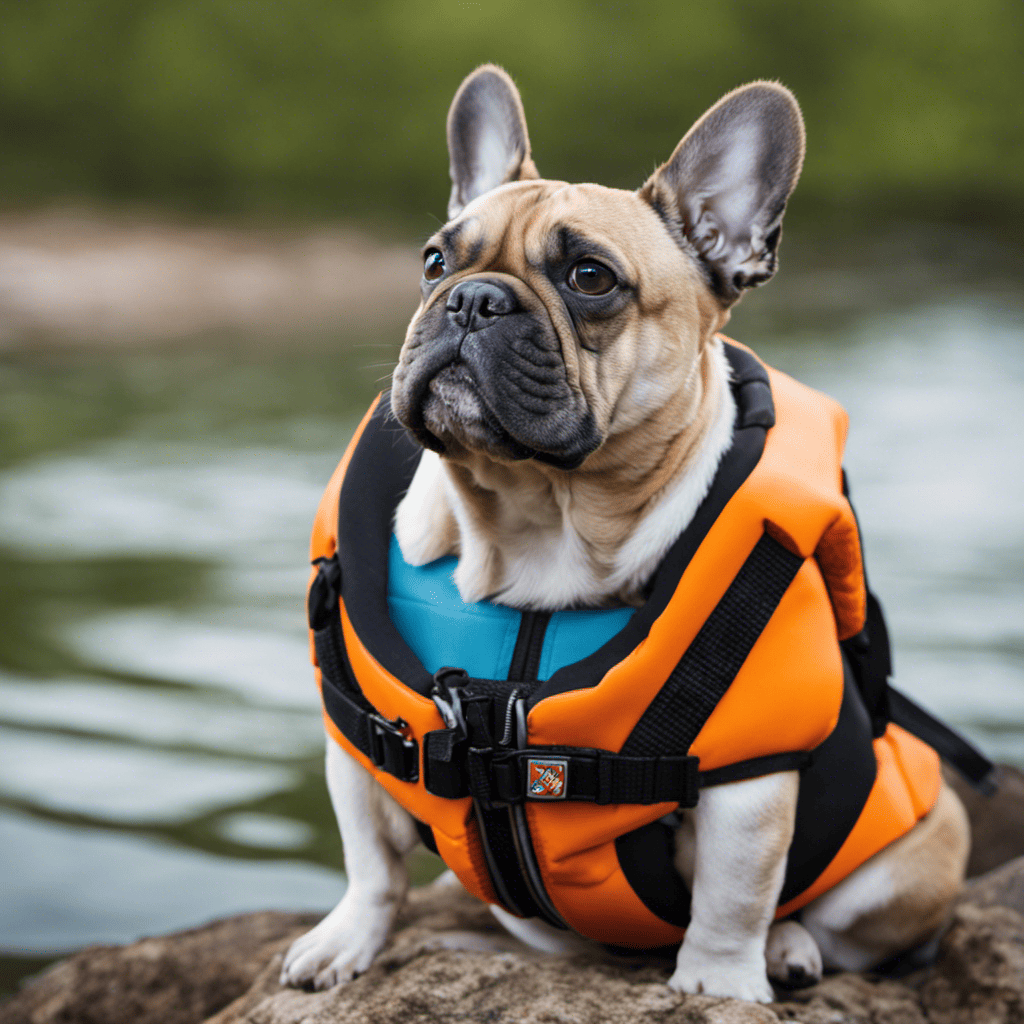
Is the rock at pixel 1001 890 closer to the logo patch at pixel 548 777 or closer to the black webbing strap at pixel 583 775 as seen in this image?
the black webbing strap at pixel 583 775

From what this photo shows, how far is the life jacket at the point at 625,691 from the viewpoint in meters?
2.05

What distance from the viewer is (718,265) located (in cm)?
240

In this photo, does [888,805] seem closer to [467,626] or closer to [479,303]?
[467,626]

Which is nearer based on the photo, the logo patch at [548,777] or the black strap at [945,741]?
the logo patch at [548,777]

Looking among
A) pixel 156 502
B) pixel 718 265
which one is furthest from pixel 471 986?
pixel 156 502

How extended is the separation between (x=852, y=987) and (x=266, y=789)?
9.17 ft

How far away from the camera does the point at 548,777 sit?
Answer: 2.08m

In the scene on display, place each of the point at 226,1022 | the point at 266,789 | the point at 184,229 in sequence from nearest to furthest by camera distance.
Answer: the point at 226,1022, the point at 266,789, the point at 184,229

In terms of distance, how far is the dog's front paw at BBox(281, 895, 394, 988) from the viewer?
2398mm

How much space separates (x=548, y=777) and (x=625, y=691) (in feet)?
0.79

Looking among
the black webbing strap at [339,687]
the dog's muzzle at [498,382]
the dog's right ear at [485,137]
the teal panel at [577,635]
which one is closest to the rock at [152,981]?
the black webbing strap at [339,687]

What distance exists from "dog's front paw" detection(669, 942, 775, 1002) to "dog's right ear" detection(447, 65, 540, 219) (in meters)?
1.86

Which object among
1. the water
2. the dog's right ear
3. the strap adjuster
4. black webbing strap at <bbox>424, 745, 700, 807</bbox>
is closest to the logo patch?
black webbing strap at <bbox>424, 745, 700, 807</bbox>

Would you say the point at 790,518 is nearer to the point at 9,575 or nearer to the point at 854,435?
the point at 9,575
